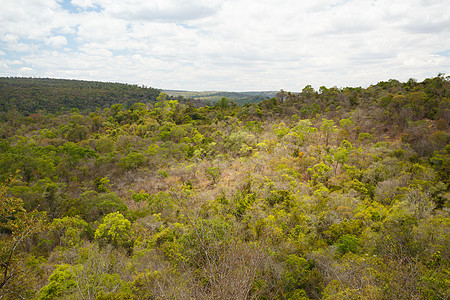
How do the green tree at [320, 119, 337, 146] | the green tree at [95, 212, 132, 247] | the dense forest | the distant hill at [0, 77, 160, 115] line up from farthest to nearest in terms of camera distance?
the distant hill at [0, 77, 160, 115] → the green tree at [320, 119, 337, 146] → the green tree at [95, 212, 132, 247] → the dense forest

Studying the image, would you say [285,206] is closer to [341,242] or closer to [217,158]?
[341,242]

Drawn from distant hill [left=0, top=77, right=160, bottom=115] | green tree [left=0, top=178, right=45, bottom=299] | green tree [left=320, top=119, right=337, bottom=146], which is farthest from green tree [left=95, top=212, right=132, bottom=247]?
distant hill [left=0, top=77, right=160, bottom=115]

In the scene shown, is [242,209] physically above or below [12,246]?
below

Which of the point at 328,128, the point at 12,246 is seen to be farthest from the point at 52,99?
the point at 12,246

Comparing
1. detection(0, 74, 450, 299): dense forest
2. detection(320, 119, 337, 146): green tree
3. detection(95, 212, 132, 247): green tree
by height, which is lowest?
detection(95, 212, 132, 247): green tree

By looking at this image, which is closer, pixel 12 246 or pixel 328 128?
pixel 12 246

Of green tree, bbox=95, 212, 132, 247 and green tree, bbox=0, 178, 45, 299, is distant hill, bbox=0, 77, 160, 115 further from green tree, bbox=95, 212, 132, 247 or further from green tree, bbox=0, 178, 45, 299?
green tree, bbox=0, 178, 45, 299

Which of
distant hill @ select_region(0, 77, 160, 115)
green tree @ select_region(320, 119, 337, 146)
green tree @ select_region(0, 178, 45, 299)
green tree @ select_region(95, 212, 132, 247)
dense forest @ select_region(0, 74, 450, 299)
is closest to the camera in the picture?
green tree @ select_region(0, 178, 45, 299)

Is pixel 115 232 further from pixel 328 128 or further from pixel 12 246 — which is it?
pixel 328 128

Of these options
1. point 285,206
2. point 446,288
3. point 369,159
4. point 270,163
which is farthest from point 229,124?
point 446,288
